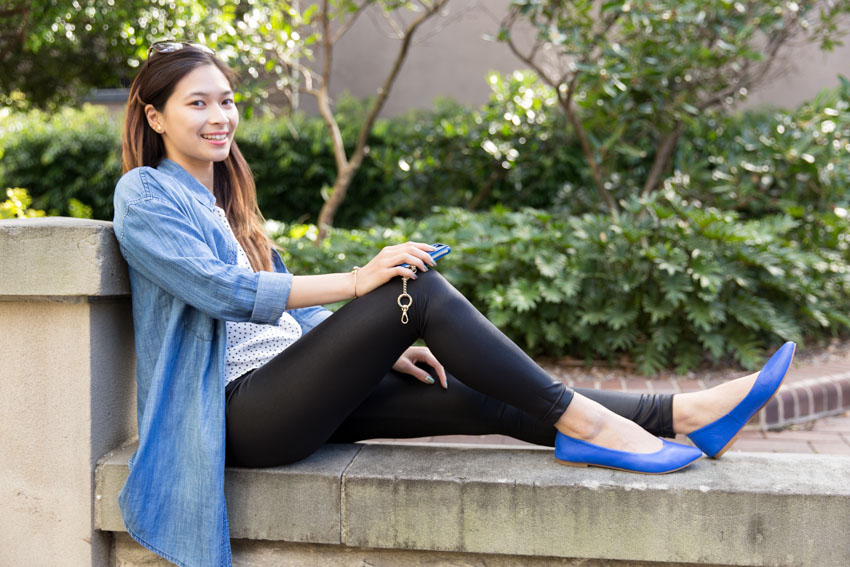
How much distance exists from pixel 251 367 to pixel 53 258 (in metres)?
0.55

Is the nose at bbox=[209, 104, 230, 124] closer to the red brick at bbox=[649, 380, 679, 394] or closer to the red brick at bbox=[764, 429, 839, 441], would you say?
the red brick at bbox=[649, 380, 679, 394]

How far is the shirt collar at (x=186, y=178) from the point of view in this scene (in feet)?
6.67

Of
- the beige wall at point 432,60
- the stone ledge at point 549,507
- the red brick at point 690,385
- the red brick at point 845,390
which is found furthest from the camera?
the beige wall at point 432,60

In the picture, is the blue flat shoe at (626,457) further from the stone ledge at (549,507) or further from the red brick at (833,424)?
the red brick at (833,424)

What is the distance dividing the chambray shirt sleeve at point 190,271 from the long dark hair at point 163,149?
13.4 inches

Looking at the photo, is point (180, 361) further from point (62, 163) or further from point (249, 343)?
point (62, 163)

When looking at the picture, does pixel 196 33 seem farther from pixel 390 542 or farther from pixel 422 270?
pixel 390 542

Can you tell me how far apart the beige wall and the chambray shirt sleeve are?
708cm

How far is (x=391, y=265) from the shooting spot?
6.01ft

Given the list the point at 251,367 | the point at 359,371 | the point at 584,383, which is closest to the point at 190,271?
the point at 251,367

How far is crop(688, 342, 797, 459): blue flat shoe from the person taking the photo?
186 centimetres

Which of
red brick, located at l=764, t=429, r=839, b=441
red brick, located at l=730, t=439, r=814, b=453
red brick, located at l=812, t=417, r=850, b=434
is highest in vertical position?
red brick, located at l=812, t=417, r=850, b=434

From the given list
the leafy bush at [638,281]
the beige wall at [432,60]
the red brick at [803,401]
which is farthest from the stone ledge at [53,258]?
the beige wall at [432,60]

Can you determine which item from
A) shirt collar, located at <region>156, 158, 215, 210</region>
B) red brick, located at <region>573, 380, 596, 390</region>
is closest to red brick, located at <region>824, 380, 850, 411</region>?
red brick, located at <region>573, 380, 596, 390</region>
